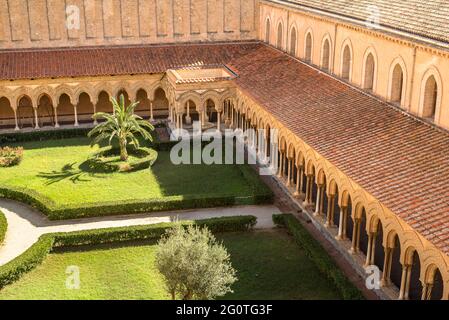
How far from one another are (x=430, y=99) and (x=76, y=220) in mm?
14867

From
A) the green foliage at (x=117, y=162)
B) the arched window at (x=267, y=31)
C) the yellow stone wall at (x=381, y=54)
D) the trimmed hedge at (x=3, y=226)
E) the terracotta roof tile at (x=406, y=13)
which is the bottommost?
the green foliage at (x=117, y=162)

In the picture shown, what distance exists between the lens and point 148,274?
2142cm

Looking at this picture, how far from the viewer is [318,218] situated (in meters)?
25.3

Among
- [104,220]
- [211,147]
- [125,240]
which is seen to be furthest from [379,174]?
[211,147]

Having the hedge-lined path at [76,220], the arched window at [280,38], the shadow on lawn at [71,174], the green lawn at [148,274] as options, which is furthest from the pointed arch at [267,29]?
the green lawn at [148,274]

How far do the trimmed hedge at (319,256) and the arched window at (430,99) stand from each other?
6199mm

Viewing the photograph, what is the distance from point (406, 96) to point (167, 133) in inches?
723

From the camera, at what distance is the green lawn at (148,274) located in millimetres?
20219

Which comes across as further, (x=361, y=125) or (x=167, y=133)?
(x=167, y=133)

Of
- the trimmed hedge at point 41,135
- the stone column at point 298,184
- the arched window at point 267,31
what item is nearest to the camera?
the stone column at point 298,184

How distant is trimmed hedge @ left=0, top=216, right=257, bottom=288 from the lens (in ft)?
71.3

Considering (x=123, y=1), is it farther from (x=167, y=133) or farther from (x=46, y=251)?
(x=46, y=251)

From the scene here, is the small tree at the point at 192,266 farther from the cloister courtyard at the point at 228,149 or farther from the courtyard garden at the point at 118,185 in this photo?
the courtyard garden at the point at 118,185

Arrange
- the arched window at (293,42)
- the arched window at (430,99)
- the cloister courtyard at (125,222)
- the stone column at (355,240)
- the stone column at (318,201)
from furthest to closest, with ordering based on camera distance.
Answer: the arched window at (293,42), the stone column at (318,201), the arched window at (430,99), the stone column at (355,240), the cloister courtyard at (125,222)
